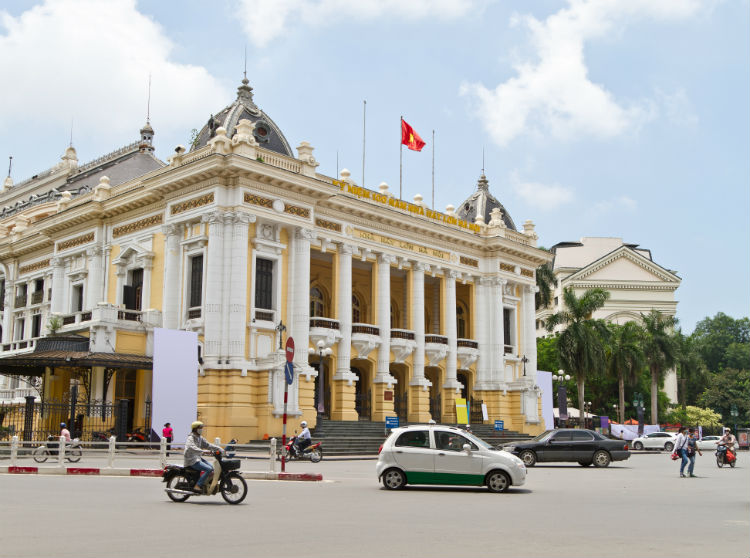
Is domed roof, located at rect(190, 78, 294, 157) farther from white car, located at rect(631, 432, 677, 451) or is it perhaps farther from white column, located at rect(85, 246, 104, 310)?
white car, located at rect(631, 432, 677, 451)

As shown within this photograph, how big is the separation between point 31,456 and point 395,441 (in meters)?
14.9

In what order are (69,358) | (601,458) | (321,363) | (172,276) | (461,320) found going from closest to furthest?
(601,458) < (69,358) < (321,363) < (172,276) < (461,320)

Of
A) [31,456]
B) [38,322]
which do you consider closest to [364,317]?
[38,322]

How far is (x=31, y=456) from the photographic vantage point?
26797 millimetres

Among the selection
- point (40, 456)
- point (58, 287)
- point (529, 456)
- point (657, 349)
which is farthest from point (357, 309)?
point (657, 349)

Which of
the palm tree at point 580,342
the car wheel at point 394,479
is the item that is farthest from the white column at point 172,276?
the palm tree at point 580,342

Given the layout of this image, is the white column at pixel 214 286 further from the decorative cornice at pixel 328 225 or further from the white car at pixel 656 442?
the white car at pixel 656 442

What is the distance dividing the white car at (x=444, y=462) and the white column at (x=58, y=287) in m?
30.0

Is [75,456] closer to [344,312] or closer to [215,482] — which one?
[215,482]

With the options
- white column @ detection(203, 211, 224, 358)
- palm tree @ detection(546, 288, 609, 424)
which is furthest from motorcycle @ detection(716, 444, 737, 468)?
palm tree @ detection(546, 288, 609, 424)

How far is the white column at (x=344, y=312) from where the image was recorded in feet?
125

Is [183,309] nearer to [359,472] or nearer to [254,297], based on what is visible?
[254,297]

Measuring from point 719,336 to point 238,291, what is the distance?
299 feet

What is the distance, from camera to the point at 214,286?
109 ft
